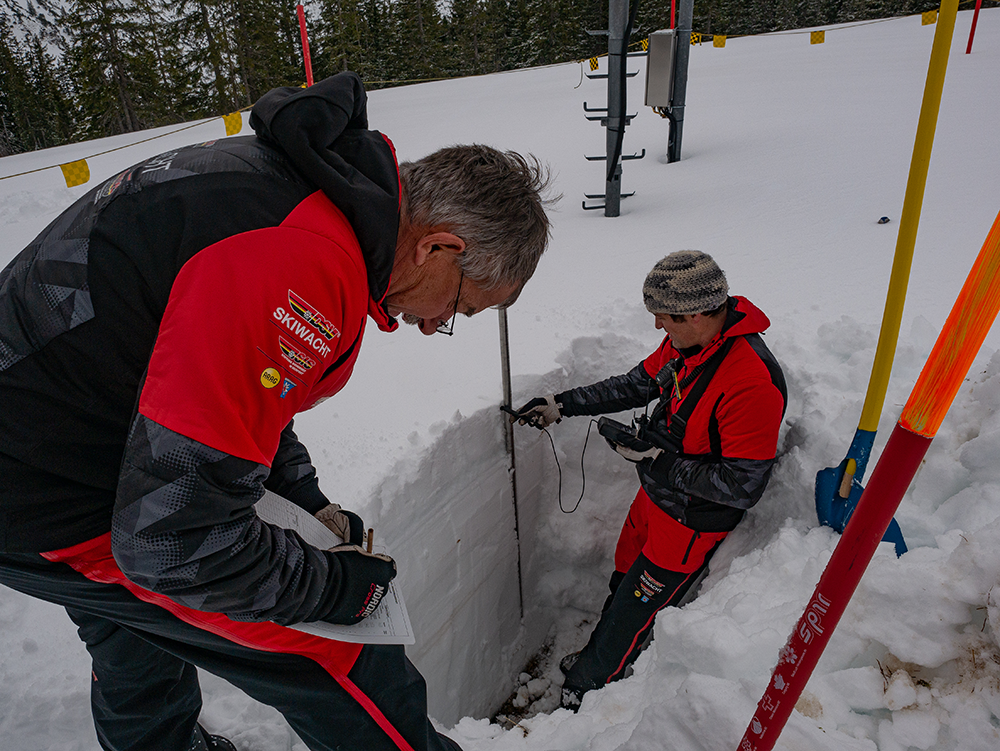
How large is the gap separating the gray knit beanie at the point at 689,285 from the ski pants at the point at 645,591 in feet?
3.03

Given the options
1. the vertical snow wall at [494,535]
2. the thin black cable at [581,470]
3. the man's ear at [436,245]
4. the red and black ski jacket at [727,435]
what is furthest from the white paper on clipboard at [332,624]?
the thin black cable at [581,470]

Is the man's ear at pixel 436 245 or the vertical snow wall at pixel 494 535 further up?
the man's ear at pixel 436 245

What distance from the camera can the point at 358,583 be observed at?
1.21 metres

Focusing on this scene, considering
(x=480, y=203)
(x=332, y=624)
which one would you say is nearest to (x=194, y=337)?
(x=480, y=203)

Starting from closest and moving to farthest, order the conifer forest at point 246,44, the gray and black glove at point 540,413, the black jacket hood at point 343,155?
the black jacket hood at point 343,155 → the gray and black glove at point 540,413 → the conifer forest at point 246,44

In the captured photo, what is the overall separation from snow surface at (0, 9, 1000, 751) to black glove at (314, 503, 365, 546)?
0.71 m

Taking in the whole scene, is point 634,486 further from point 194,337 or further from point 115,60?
point 115,60

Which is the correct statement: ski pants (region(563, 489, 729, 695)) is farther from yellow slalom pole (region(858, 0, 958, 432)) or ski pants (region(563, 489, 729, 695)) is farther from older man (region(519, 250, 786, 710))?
yellow slalom pole (region(858, 0, 958, 432))

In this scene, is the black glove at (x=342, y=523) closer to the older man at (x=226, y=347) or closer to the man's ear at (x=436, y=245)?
the older man at (x=226, y=347)

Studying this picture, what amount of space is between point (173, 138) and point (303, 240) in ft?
46.5

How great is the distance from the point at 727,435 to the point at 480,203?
1.58m

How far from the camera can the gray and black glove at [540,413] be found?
9.37 feet

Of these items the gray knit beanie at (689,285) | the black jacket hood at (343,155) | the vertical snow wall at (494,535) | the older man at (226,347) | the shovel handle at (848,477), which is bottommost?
the vertical snow wall at (494,535)

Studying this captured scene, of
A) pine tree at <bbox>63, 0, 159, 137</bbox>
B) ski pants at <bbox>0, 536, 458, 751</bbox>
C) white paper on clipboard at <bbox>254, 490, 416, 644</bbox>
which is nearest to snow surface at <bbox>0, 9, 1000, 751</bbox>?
ski pants at <bbox>0, 536, 458, 751</bbox>
